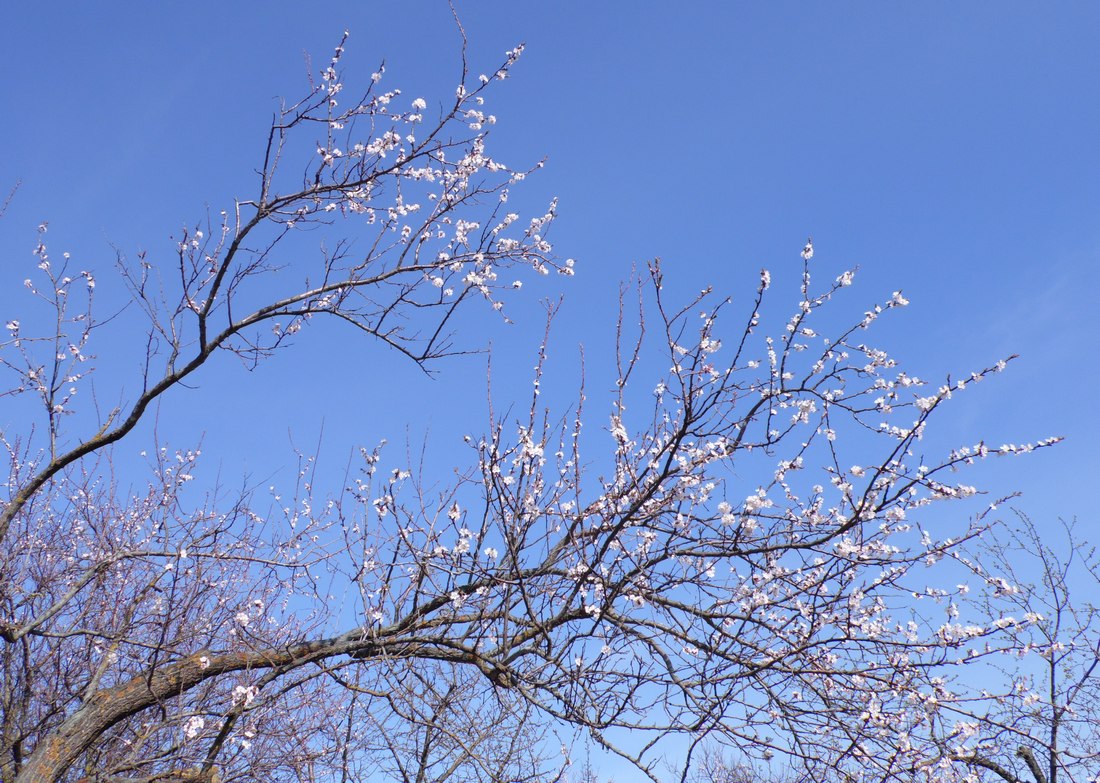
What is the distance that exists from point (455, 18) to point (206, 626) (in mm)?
6160

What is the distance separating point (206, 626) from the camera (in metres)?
7.89

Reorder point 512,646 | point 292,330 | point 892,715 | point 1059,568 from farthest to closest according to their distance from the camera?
point 1059,568 → point 292,330 → point 512,646 → point 892,715

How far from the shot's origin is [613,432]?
4.71m

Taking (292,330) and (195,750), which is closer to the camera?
(292,330)

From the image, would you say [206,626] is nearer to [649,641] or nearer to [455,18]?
[649,641]

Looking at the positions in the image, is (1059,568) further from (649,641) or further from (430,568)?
(430,568)

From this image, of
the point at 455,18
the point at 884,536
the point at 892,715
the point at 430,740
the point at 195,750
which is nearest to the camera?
the point at 892,715

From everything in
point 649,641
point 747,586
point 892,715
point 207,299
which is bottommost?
point 892,715

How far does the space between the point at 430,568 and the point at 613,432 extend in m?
1.36

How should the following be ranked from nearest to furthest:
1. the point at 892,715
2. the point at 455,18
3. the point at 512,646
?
the point at 892,715
the point at 512,646
the point at 455,18

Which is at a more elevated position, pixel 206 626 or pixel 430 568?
pixel 206 626

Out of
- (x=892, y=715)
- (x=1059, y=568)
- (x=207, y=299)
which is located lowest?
(x=892, y=715)

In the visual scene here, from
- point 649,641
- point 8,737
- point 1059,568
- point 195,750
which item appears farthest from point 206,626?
point 1059,568

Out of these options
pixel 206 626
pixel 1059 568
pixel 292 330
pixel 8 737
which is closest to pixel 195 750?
pixel 206 626
